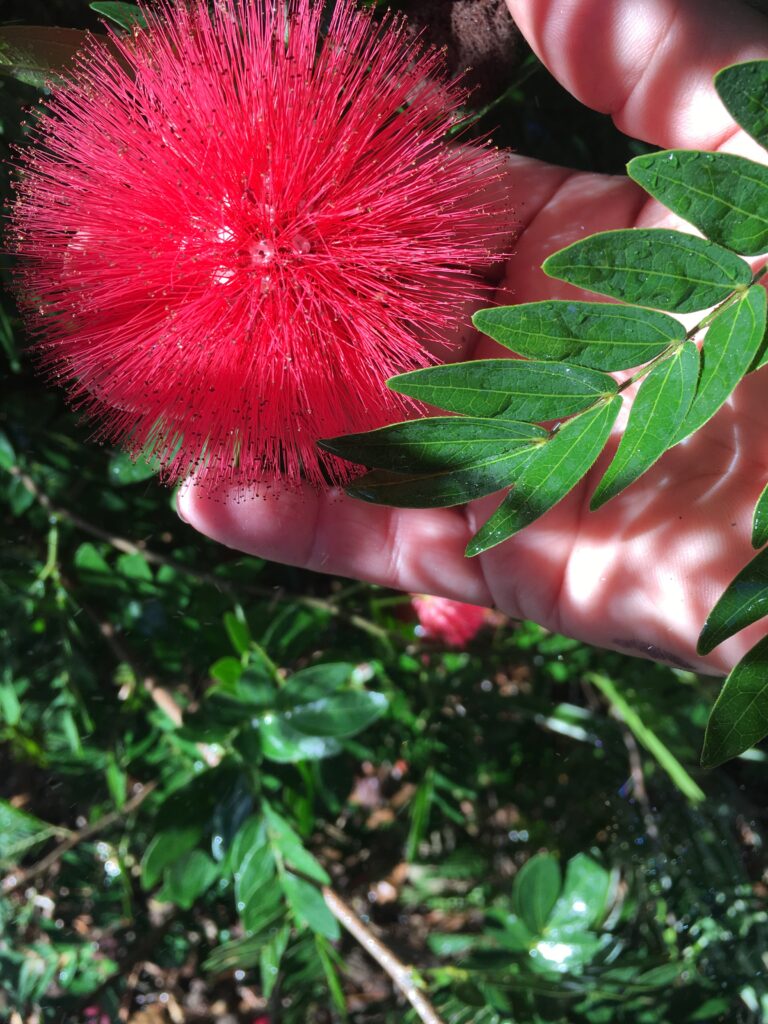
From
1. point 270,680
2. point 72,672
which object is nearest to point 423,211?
point 270,680

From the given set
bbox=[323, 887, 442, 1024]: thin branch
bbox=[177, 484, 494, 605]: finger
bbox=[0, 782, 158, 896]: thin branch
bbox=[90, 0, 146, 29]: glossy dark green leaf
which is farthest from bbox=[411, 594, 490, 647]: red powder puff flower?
bbox=[90, 0, 146, 29]: glossy dark green leaf

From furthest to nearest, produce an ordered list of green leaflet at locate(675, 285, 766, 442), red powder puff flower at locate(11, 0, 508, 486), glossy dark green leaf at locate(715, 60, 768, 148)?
red powder puff flower at locate(11, 0, 508, 486) → green leaflet at locate(675, 285, 766, 442) → glossy dark green leaf at locate(715, 60, 768, 148)

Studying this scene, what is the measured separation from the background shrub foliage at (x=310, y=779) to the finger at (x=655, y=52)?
0.39 ft

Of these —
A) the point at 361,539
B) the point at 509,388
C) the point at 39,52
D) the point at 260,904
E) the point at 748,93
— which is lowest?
the point at 260,904

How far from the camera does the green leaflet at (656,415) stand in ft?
2.69

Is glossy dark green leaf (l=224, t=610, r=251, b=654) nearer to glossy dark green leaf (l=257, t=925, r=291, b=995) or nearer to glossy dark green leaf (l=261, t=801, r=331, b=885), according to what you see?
glossy dark green leaf (l=261, t=801, r=331, b=885)

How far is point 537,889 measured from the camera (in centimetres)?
156

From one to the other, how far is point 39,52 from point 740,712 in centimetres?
118

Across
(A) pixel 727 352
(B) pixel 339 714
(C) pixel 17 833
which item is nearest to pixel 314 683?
(B) pixel 339 714

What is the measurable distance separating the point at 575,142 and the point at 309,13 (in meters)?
0.70

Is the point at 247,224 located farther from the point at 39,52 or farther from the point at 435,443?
the point at 435,443

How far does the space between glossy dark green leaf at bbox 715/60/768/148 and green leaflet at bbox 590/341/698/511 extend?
0.21 m

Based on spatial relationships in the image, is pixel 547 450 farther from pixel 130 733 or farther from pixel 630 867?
pixel 630 867

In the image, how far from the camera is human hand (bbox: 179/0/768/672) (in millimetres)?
1169
